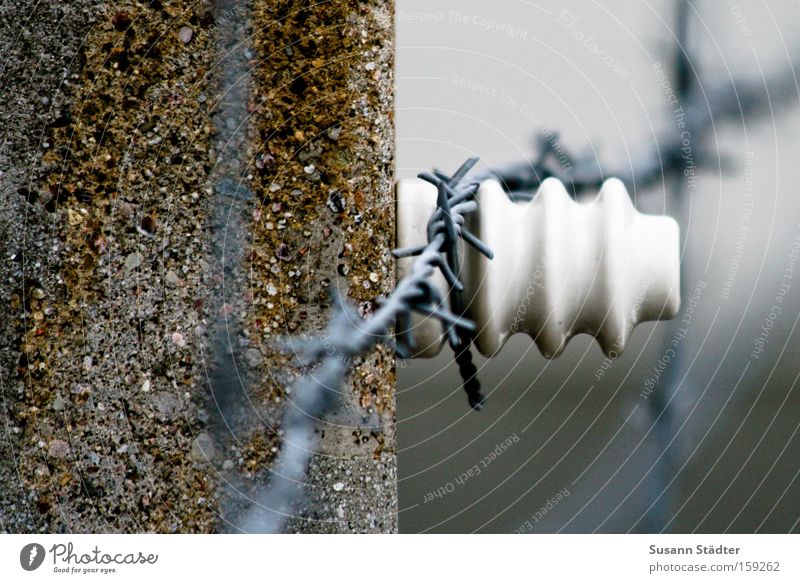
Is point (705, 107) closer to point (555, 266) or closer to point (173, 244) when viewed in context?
point (555, 266)

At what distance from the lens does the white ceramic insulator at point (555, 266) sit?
44 centimetres

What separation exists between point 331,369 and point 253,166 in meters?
0.13

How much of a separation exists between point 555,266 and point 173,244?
253mm

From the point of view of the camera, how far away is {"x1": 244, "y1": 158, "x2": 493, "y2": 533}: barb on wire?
15.9 inches

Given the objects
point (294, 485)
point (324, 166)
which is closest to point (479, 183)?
point (324, 166)

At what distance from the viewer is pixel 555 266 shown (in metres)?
0.47

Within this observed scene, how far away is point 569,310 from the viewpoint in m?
0.49
